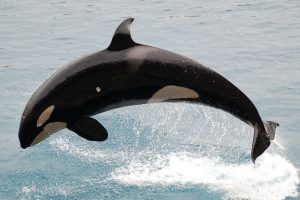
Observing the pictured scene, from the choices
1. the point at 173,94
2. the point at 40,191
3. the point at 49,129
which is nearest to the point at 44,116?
the point at 49,129

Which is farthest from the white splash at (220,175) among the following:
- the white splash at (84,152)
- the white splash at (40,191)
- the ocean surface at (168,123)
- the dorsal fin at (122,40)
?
the dorsal fin at (122,40)

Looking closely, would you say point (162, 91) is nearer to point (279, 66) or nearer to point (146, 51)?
point (146, 51)

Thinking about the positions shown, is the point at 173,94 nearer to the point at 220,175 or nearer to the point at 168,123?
the point at 220,175

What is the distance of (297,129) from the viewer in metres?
12.1

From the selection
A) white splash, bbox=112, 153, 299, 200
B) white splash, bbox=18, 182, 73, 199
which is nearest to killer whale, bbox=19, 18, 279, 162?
white splash, bbox=18, 182, 73, 199

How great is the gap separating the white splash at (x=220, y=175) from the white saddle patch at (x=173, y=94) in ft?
8.69

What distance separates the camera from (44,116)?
705 cm

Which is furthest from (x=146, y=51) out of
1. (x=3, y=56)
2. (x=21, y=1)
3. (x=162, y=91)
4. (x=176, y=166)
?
(x=21, y=1)

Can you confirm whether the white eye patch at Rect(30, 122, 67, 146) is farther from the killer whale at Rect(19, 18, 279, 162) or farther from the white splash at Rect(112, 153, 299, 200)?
the white splash at Rect(112, 153, 299, 200)

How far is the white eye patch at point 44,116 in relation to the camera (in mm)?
7000

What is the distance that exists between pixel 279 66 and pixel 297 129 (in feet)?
14.0

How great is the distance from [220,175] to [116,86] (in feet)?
12.7

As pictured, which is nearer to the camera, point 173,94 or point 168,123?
point 173,94

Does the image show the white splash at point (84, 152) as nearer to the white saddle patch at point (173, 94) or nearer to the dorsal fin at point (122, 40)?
the white saddle patch at point (173, 94)
